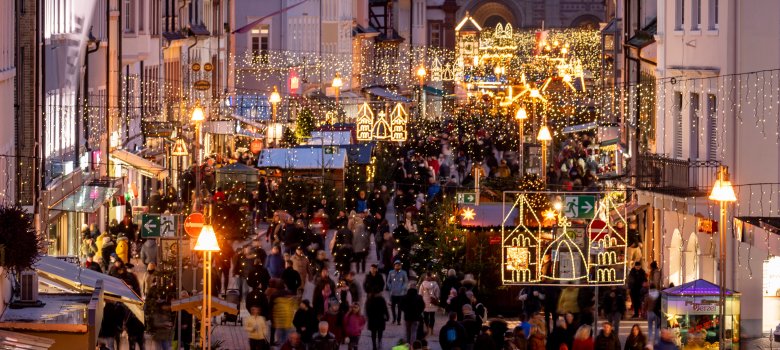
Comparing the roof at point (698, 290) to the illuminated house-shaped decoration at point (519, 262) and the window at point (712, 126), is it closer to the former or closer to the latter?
the illuminated house-shaped decoration at point (519, 262)

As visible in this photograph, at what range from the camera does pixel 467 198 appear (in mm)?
37188

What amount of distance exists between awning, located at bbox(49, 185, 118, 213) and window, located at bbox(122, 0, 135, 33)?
9.33 metres

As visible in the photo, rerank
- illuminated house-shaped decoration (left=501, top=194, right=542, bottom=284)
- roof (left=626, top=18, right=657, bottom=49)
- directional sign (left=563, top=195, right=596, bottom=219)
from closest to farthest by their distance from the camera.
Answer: illuminated house-shaped decoration (left=501, top=194, right=542, bottom=284) < directional sign (left=563, top=195, right=596, bottom=219) < roof (left=626, top=18, right=657, bottom=49)

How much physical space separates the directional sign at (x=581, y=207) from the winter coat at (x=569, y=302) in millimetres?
2491

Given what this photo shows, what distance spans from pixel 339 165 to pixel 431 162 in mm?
9980

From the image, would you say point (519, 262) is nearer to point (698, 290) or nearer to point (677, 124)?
point (698, 290)

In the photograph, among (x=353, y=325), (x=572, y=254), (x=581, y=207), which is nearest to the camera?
(x=572, y=254)

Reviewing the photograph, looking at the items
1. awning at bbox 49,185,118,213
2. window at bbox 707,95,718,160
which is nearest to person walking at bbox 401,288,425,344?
awning at bbox 49,185,118,213

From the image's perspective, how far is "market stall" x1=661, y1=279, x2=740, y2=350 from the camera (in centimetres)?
2855

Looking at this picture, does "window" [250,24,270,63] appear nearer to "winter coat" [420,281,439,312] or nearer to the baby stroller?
the baby stroller

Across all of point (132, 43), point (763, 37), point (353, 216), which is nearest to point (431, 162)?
point (132, 43)

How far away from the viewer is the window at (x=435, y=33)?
122m

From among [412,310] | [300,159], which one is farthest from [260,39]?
[412,310]

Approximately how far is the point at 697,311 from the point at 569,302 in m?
3.86
